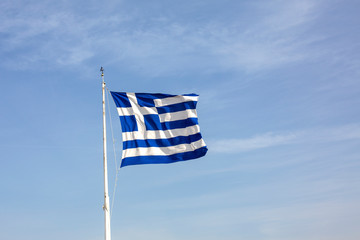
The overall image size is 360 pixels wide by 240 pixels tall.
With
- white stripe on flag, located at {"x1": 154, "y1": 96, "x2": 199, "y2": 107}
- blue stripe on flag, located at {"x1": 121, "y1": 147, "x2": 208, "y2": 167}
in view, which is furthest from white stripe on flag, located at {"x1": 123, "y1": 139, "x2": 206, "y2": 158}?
white stripe on flag, located at {"x1": 154, "y1": 96, "x2": 199, "y2": 107}

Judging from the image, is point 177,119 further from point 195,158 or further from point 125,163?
point 125,163

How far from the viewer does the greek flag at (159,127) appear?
36094 millimetres

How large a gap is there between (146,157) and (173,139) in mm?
2755

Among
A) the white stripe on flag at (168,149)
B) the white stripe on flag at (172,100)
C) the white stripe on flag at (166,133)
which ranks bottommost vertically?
the white stripe on flag at (168,149)

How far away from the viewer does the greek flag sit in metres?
36.1

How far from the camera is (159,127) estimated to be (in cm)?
3753

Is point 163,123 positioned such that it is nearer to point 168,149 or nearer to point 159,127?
point 159,127

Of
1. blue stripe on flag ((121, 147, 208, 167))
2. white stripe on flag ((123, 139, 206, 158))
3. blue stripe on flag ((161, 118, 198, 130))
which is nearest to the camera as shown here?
blue stripe on flag ((121, 147, 208, 167))

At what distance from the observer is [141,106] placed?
37.4 m

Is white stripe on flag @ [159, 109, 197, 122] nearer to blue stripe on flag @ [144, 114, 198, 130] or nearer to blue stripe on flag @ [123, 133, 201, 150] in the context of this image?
blue stripe on flag @ [144, 114, 198, 130]

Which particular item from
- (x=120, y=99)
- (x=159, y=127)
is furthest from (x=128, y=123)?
(x=159, y=127)

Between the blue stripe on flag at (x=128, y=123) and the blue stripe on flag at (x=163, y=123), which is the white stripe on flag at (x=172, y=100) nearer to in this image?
the blue stripe on flag at (x=163, y=123)

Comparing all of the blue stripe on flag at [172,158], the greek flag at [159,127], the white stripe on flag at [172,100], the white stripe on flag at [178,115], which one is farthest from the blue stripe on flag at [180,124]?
the blue stripe on flag at [172,158]

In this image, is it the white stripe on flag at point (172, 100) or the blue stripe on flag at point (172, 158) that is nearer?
the blue stripe on flag at point (172, 158)
